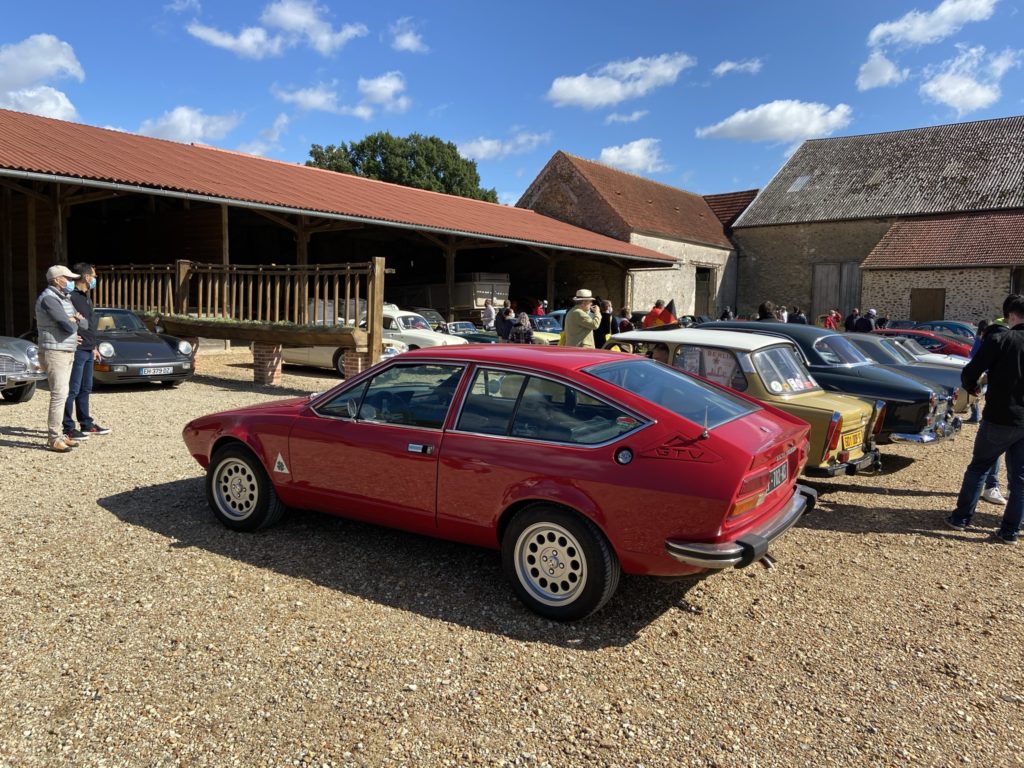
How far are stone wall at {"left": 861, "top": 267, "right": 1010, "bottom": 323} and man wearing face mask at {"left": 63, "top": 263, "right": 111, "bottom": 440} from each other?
94.7 feet

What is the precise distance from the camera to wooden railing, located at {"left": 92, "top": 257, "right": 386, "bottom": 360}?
10.8 m

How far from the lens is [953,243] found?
28.0m

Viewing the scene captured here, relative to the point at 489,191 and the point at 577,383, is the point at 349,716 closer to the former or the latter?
the point at 577,383

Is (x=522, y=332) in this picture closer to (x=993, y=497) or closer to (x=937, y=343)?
(x=993, y=497)

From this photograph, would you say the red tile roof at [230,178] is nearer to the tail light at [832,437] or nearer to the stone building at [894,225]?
the tail light at [832,437]

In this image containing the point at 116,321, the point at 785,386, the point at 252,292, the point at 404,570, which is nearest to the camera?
the point at 404,570

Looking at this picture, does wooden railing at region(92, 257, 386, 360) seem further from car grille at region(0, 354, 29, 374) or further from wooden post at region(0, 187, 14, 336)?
wooden post at region(0, 187, 14, 336)

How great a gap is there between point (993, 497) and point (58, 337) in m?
8.33

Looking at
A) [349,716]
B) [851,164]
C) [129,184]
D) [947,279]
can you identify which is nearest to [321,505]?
[349,716]

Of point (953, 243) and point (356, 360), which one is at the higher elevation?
point (953, 243)

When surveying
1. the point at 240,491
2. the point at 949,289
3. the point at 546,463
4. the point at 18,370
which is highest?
the point at 949,289

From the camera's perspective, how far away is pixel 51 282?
631 centimetres

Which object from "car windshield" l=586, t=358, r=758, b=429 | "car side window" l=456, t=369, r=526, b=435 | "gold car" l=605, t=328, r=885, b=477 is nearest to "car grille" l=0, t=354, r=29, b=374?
"gold car" l=605, t=328, r=885, b=477

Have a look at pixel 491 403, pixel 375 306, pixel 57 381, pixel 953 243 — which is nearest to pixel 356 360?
pixel 375 306
